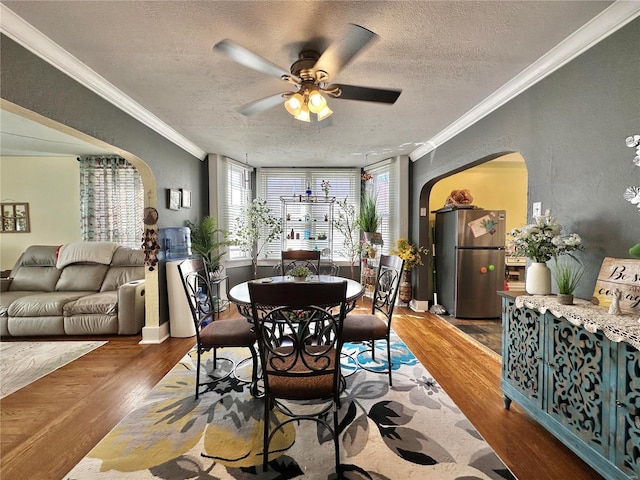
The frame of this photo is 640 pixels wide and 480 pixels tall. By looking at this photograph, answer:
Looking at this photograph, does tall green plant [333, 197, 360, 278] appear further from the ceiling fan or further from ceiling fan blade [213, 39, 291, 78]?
ceiling fan blade [213, 39, 291, 78]

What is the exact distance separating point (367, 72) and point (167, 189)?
8.85ft

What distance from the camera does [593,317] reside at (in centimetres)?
139

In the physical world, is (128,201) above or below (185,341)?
above

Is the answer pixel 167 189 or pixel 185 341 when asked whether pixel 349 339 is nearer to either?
pixel 185 341

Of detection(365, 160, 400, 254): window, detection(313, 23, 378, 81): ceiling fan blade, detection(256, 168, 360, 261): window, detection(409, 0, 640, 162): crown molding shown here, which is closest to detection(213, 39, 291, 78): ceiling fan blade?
detection(313, 23, 378, 81): ceiling fan blade

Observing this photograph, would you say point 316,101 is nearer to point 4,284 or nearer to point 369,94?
point 369,94

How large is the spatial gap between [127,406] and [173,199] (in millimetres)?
2324

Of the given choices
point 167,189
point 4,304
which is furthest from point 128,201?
point 4,304

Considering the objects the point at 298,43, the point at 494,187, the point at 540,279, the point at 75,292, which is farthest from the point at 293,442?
the point at 494,187

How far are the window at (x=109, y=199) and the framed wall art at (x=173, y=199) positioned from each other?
1.40m

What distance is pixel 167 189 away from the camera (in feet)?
11.6

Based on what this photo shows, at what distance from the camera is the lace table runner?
1.23m

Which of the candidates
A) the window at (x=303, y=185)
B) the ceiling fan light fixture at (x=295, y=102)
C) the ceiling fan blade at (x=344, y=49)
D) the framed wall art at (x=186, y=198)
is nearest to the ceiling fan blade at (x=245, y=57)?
the ceiling fan light fixture at (x=295, y=102)

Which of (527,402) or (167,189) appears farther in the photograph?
(167,189)
